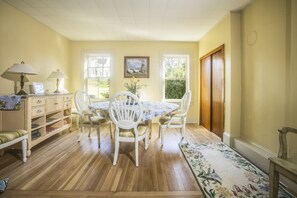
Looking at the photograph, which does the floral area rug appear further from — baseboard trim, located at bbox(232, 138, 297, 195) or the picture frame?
the picture frame

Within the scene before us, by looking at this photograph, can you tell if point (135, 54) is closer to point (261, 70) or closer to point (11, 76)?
point (11, 76)

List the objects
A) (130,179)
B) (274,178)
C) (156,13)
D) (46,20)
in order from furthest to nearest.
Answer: (46,20)
(156,13)
(130,179)
(274,178)

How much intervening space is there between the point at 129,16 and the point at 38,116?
2.52 metres

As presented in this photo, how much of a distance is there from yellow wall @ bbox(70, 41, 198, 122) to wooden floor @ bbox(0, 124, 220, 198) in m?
2.34

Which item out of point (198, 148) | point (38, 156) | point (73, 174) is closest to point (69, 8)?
point (38, 156)

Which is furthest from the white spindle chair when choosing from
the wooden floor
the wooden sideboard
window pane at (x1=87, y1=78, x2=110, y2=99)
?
window pane at (x1=87, y1=78, x2=110, y2=99)

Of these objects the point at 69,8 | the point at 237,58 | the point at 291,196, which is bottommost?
the point at 291,196

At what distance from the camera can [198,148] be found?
3.02 m

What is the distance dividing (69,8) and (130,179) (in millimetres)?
3058

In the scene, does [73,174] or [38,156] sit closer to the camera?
[73,174]

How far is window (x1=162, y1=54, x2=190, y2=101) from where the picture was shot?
5.30m

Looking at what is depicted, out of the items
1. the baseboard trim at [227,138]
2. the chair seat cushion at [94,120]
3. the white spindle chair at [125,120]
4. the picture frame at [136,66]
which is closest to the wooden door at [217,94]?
the baseboard trim at [227,138]

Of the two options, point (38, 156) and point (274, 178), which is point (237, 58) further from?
point (38, 156)

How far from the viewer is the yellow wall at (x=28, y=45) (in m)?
2.85
